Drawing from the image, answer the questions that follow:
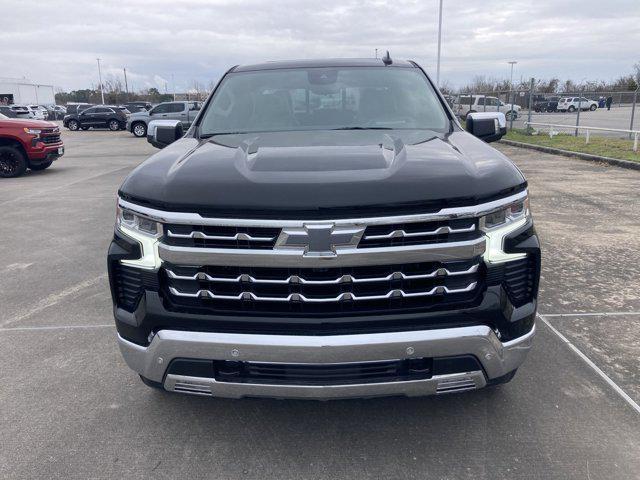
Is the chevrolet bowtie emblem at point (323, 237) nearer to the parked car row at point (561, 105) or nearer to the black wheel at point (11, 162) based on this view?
the black wheel at point (11, 162)

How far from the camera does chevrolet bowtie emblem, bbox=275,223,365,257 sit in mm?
2236

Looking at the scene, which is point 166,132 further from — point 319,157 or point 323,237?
point 323,237

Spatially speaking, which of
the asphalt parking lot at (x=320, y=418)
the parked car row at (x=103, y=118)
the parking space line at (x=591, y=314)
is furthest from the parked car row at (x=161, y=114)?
the parking space line at (x=591, y=314)

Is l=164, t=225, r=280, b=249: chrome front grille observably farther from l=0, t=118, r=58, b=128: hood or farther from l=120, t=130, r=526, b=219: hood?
l=0, t=118, r=58, b=128: hood

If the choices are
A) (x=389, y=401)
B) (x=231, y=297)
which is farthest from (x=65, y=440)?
(x=389, y=401)

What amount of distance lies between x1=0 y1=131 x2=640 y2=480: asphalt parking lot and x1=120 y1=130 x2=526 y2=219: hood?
121 centimetres

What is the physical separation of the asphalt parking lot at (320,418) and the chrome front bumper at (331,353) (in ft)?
1.41

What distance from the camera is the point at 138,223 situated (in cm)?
248

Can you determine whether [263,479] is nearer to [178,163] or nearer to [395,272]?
[395,272]

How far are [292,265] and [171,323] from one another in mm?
624

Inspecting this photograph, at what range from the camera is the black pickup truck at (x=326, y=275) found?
7.40ft

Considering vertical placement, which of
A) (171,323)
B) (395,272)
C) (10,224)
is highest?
(395,272)

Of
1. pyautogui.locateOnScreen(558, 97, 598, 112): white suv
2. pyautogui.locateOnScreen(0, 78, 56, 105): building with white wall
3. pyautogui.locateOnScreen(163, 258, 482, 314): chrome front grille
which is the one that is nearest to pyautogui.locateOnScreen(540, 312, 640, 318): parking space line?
pyautogui.locateOnScreen(163, 258, 482, 314): chrome front grille

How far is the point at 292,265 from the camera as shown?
226 cm
